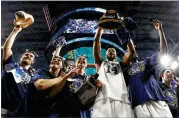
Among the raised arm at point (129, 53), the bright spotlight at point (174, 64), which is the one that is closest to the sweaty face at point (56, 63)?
the raised arm at point (129, 53)

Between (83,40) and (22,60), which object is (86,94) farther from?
(83,40)

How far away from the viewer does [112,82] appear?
10.2ft

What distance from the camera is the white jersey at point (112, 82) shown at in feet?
9.80

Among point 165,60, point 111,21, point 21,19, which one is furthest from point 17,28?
point 165,60

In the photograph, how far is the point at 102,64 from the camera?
3.30m

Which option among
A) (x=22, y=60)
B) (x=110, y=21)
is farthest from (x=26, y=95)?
(x=110, y=21)

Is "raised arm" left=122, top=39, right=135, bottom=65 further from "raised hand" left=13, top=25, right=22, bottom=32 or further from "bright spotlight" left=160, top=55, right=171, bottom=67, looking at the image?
"raised hand" left=13, top=25, right=22, bottom=32

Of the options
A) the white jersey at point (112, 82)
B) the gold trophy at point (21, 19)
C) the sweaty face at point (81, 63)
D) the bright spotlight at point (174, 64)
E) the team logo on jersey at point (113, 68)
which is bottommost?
the white jersey at point (112, 82)

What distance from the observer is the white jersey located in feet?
9.80

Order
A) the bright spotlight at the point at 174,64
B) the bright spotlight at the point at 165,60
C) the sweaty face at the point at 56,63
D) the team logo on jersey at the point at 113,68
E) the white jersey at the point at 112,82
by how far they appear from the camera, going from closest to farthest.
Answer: the white jersey at the point at 112,82 < the team logo on jersey at the point at 113,68 < the sweaty face at the point at 56,63 < the bright spotlight at the point at 165,60 < the bright spotlight at the point at 174,64

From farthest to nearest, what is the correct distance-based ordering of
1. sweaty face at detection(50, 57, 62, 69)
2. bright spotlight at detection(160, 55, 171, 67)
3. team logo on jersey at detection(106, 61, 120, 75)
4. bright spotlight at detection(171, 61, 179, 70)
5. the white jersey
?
bright spotlight at detection(171, 61, 179, 70) < bright spotlight at detection(160, 55, 171, 67) < sweaty face at detection(50, 57, 62, 69) < team logo on jersey at detection(106, 61, 120, 75) < the white jersey

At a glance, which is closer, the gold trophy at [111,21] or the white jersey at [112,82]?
the white jersey at [112,82]

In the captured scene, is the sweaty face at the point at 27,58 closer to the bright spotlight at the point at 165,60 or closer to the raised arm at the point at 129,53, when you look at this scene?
the raised arm at the point at 129,53

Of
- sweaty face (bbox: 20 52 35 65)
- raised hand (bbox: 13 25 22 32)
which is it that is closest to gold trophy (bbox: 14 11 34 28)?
raised hand (bbox: 13 25 22 32)
